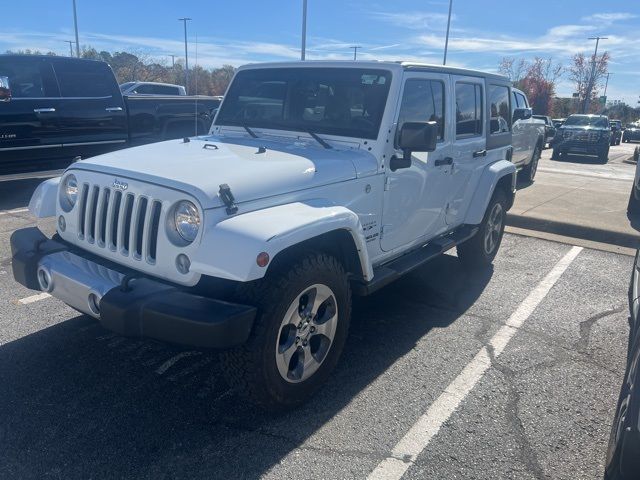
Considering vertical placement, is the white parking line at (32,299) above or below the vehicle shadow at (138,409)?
above

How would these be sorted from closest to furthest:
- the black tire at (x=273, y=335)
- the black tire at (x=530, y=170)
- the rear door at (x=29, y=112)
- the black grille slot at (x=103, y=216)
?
the black tire at (x=273, y=335), the black grille slot at (x=103, y=216), the rear door at (x=29, y=112), the black tire at (x=530, y=170)

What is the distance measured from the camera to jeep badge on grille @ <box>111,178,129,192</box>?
308 centimetres

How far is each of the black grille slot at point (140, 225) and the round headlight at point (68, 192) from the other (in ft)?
2.32

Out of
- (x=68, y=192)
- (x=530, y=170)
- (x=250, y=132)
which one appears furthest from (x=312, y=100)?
(x=530, y=170)

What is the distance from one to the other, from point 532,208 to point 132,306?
728 cm

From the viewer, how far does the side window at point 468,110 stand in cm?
479

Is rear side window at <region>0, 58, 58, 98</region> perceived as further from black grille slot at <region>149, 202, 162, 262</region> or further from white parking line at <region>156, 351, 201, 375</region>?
black grille slot at <region>149, 202, 162, 262</region>

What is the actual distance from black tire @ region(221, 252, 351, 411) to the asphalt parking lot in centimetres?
18

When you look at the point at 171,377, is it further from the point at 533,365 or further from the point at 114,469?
the point at 533,365

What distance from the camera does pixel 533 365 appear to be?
3.86 m

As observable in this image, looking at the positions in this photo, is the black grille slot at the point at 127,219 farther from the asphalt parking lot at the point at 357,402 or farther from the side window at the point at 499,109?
the side window at the point at 499,109

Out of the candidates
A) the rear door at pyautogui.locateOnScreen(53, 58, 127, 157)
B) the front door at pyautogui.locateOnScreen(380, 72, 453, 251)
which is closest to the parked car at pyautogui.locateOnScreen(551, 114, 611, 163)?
the rear door at pyautogui.locateOnScreen(53, 58, 127, 157)

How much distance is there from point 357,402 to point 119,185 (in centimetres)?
184

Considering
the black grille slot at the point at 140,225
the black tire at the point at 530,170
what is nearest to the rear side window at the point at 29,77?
the black grille slot at the point at 140,225
